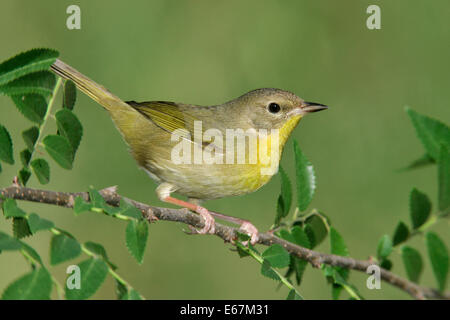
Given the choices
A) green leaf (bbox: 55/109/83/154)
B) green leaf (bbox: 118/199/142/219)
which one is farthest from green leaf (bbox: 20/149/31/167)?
green leaf (bbox: 118/199/142/219)

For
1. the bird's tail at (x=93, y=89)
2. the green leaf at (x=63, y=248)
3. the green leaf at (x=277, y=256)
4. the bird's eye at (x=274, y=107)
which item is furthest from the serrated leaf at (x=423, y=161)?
the bird's tail at (x=93, y=89)

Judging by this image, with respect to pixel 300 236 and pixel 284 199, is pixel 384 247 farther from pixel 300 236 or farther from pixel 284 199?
pixel 284 199

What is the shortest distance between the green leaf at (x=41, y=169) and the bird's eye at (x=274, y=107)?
2249 mm

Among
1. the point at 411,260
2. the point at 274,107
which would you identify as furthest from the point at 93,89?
the point at 411,260

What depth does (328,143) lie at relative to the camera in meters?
5.95

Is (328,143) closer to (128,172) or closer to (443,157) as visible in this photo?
(128,172)

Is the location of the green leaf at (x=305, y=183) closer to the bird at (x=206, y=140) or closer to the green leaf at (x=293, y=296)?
the green leaf at (x=293, y=296)

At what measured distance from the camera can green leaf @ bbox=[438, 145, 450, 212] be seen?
6.92 ft

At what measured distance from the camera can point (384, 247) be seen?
2.52 m

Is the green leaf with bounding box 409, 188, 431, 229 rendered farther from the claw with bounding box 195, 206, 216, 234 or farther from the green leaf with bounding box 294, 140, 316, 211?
the claw with bounding box 195, 206, 216, 234

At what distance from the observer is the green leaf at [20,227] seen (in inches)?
68.9

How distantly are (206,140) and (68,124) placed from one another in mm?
1743

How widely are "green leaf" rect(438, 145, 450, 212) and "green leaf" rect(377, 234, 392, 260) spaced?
322 millimetres
